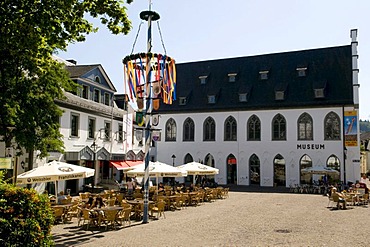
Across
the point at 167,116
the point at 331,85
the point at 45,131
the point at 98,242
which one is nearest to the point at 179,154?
the point at 167,116

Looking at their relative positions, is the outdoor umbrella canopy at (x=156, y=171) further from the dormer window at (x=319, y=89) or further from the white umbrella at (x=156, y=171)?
the dormer window at (x=319, y=89)

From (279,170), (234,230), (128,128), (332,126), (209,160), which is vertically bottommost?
(234,230)

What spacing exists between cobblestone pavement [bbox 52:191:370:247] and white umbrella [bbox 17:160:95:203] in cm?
193

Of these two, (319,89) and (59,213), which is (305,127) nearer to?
(319,89)

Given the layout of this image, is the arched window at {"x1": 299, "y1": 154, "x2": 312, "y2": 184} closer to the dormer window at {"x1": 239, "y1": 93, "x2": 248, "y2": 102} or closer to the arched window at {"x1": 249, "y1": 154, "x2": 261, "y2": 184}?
the arched window at {"x1": 249, "y1": 154, "x2": 261, "y2": 184}

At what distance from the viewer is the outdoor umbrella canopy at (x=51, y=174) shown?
50.7 ft

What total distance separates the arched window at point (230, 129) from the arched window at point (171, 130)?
6.53m

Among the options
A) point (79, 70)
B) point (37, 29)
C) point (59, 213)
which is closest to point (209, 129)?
point (79, 70)

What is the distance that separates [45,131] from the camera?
754 inches

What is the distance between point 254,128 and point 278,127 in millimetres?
2540

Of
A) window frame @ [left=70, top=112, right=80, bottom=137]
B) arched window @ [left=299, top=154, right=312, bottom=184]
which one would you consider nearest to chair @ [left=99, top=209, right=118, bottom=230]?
window frame @ [left=70, top=112, right=80, bottom=137]

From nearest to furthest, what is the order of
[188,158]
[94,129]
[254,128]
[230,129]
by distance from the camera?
[94,129]
[254,128]
[230,129]
[188,158]

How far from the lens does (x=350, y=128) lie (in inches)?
1435

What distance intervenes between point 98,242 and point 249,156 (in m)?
30.5
